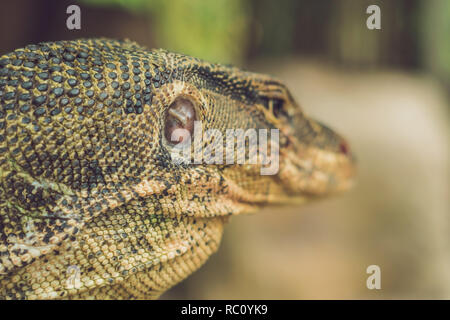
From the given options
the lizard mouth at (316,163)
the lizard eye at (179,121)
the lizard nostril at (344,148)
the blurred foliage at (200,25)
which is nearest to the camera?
the lizard eye at (179,121)

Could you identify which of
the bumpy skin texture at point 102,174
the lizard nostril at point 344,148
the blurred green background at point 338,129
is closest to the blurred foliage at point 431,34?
the blurred green background at point 338,129

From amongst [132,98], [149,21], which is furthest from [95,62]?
[149,21]

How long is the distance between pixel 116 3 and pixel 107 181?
10.4 ft

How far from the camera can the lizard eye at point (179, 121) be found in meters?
1.85

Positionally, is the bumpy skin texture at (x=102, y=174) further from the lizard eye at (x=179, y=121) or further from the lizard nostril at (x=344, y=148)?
the lizard nostril at (x=344, y=148)

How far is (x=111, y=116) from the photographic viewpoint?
168 cm

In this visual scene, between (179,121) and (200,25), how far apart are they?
444cm

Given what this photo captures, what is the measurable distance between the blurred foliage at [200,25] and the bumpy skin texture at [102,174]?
9.66 feet

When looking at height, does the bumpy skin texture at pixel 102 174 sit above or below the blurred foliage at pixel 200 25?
below

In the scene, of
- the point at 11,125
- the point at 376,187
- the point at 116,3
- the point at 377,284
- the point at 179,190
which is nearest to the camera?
the point at 11,125

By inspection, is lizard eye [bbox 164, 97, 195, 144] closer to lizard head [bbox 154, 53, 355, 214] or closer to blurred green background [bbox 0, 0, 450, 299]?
lizard head [bbox 154, 53, 355, 214]

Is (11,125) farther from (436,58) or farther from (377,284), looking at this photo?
(436,58)

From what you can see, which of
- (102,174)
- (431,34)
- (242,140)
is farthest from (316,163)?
(431,34)

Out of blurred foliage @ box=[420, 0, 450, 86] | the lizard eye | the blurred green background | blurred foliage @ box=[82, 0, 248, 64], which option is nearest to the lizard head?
the lizard eye
